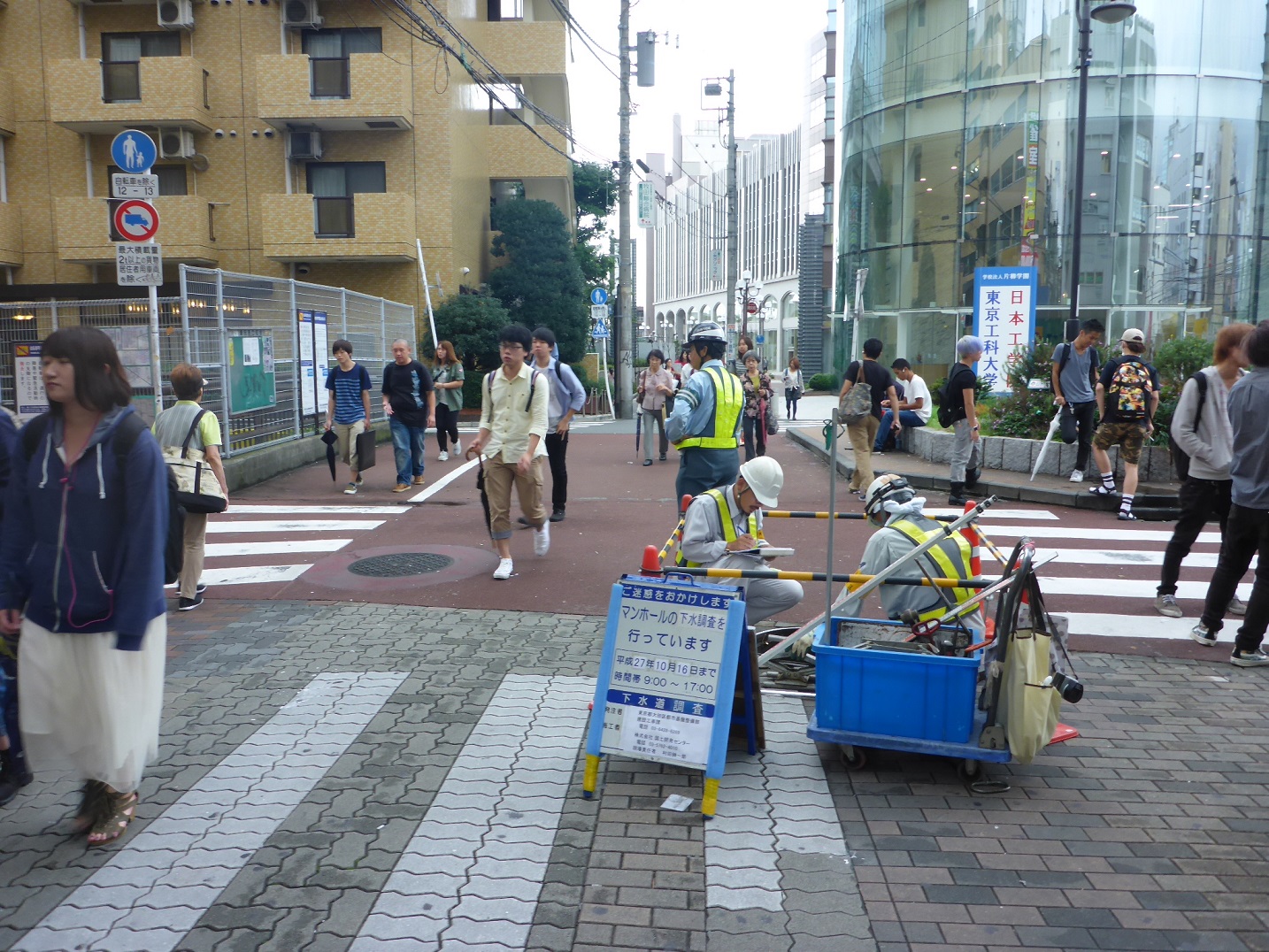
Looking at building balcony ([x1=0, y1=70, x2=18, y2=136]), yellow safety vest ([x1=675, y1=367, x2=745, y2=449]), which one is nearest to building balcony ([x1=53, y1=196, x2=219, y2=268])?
building balcony ([x1=0, y1=70, x2=18, y2=136])

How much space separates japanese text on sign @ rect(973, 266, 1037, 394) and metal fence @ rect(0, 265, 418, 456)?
10.9 metres

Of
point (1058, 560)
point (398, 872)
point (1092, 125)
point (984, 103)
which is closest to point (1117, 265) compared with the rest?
point (1092, 125)

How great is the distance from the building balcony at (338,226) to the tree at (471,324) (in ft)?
5.34

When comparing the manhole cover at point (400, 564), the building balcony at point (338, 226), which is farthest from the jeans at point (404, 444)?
the building balcony at point (338, 226)

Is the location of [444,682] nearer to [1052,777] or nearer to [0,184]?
[1052,777]

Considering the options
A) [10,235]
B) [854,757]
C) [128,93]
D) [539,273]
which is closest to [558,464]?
[854,757]

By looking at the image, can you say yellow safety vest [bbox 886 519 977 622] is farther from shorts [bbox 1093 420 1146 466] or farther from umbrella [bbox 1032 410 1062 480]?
umbrella [bbox 1032 410 1062 480]

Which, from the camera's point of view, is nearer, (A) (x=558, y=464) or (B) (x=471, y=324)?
(A) (x=558, y=464)

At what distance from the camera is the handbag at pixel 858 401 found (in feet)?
36.0

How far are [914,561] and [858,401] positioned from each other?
6.46 metres

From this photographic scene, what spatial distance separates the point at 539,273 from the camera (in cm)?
2823

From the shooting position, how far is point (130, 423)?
363 centimetres

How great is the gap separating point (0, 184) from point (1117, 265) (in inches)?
1073

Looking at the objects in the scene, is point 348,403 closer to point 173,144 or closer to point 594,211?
point 173,144
